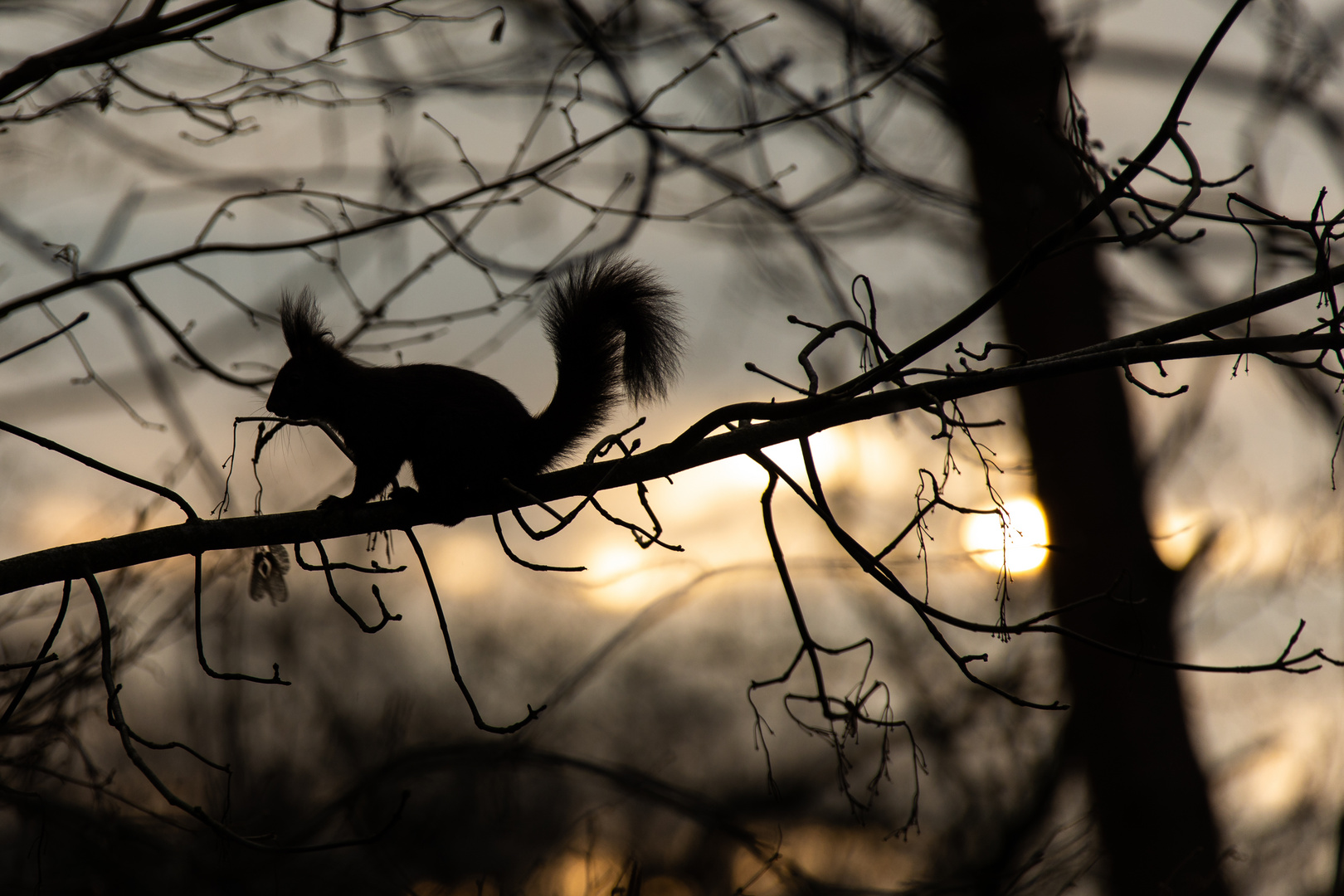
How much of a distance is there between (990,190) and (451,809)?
15.5 ft

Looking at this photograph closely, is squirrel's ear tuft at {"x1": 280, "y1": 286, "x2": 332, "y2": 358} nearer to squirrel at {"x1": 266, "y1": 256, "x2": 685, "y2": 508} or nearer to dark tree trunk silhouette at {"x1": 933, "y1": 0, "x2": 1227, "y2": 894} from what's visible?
squirrel at {"x1": 266, "y1": 256, "x2": 685, "y2": 508}

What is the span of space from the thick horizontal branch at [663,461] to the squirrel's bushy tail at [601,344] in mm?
611

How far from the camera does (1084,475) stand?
5047 millimetres

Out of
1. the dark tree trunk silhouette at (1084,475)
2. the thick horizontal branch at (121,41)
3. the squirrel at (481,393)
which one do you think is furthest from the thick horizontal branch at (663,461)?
the dark tree trunk silhouette at (1084,475)

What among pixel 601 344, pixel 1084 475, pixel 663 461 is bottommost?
pixel 663 461

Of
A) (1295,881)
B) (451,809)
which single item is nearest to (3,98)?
(451,809)

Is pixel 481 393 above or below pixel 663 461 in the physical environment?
above

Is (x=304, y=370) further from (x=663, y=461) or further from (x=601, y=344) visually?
(x=663, y=461)

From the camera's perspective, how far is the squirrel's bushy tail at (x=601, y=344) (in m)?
3.04

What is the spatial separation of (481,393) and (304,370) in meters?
0.66

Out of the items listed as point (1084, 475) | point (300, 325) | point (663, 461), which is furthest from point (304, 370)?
point (1084, 475)

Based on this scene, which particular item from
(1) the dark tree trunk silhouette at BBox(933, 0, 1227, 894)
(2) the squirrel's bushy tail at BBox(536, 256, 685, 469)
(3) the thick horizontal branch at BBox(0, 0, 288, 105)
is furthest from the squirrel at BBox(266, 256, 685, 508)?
(1) the dark tree trunk silhouette at BBox(933, 0, 1227, 894)

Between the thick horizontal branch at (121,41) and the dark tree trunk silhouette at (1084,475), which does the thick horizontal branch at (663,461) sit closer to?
the thick horizontal branch at (121,41)

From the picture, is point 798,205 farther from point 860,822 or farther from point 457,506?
point 860,822
